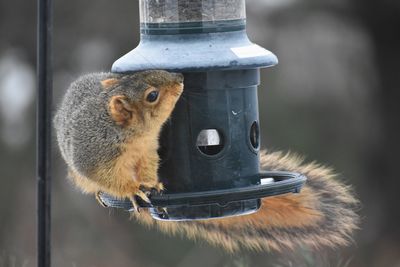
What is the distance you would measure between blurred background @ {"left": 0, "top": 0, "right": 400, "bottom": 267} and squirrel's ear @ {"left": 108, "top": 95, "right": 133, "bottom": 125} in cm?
419

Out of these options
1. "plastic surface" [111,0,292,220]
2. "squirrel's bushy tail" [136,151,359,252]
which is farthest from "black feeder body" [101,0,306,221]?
"squirrel's bushy tail" [136,151,359,252]

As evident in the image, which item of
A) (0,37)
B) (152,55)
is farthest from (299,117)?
(152,55)

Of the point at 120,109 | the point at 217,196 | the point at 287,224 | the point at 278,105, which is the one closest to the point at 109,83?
the point at 120,109

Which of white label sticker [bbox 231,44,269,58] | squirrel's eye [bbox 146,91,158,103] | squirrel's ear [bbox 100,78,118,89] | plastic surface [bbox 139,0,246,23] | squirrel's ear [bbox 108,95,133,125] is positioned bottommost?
squirrel's ear [bbox 108,95,133,125]

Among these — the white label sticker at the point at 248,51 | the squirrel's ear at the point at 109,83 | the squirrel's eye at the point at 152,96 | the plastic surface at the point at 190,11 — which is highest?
the plastic surface at the point at 190,11

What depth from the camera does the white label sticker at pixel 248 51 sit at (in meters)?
3.11

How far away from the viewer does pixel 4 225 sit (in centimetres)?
785

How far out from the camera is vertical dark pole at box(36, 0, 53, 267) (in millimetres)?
2557

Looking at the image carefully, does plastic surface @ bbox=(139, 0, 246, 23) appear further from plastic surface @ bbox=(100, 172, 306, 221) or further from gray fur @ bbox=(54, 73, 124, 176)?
plastic surface @ bbox=(100, 172, 306, 221)

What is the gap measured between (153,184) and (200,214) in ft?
0.85

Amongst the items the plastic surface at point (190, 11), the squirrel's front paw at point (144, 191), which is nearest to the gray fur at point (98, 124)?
the squirrel's front paw at point (144, 191)

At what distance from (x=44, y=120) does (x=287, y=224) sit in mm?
1295

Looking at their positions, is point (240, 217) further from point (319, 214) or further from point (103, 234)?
point (103, 234)

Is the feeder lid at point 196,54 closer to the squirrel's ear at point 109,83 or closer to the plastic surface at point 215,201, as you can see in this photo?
the squirrel's ear at point 109,83
